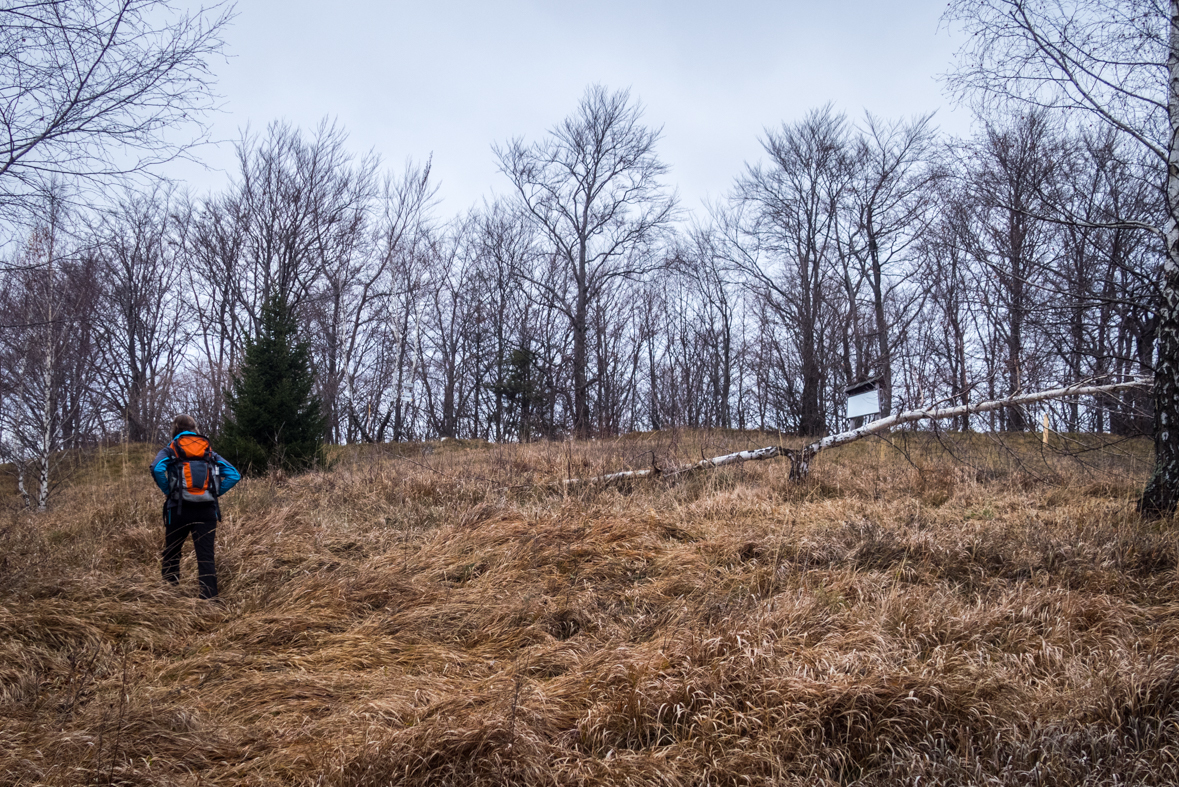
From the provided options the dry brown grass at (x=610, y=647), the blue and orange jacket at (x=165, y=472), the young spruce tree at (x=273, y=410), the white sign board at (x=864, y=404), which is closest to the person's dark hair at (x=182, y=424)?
the blue and orange jacket at (x=165, y=472)

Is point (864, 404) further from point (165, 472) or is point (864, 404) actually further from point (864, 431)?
point (165, 472)

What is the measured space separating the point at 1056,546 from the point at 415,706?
15.8 feet

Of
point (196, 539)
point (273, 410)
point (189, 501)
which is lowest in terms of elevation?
point (196, 539)

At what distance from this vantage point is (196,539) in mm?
4594

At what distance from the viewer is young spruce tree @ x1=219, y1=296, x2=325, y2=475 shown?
1130 centimetres

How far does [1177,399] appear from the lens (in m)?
4.96

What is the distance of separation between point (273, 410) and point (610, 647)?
34.6 ft

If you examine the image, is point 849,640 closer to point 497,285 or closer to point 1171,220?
point 1171,220

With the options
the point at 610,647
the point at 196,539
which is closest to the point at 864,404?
the point at 610,647

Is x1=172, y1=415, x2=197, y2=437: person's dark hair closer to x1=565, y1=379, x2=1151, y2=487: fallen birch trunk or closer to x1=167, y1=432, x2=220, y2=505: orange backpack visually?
x1=167, y1=432, x2=220, y2=505: orange backpack

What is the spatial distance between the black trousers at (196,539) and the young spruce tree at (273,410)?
6.50 meters

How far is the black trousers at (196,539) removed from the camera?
4590mm

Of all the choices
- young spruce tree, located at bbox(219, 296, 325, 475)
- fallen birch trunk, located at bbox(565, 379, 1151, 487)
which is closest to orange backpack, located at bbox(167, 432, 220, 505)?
fallen birch trunk, located at bbox(565, 379, 1151, 487)

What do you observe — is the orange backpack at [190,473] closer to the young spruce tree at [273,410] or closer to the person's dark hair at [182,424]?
the person's dark hair at [182,424]
